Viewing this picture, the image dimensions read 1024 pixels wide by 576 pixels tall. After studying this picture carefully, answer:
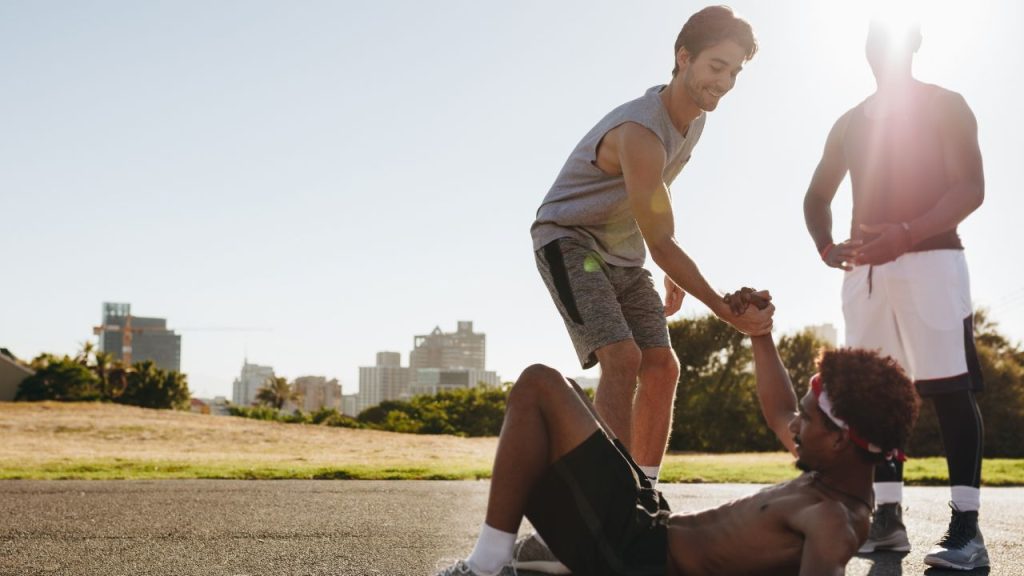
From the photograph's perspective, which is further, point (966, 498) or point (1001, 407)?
point (1001, 407)

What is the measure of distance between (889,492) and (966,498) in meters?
0.31

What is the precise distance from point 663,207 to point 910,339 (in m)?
1.30

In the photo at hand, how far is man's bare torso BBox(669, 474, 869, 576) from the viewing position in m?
2.13

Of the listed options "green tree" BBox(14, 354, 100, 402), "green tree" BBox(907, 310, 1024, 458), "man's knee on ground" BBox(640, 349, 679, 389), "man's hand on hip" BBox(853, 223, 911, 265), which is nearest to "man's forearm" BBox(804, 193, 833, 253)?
"man's hand on hip" BBox(853, 223, 911, 265)

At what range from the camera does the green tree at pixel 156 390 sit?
4000 centimetres

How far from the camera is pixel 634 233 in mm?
3635

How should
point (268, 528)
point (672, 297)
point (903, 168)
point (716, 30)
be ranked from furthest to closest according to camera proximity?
1. point (268, 528)
2. point (672, 297)
3. point (903, 168)
4. point (716, 30)

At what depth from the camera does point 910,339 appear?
3637mm

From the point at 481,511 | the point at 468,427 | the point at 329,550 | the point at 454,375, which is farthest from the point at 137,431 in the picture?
the point at 454,375

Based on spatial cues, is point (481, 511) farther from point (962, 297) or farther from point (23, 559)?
point (962, 297)

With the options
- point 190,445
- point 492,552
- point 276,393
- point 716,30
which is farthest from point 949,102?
point 276,393

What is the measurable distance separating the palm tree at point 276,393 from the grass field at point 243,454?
55.4 meters

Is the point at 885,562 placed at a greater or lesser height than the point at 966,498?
lesser

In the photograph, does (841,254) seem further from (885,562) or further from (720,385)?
(720,385)
